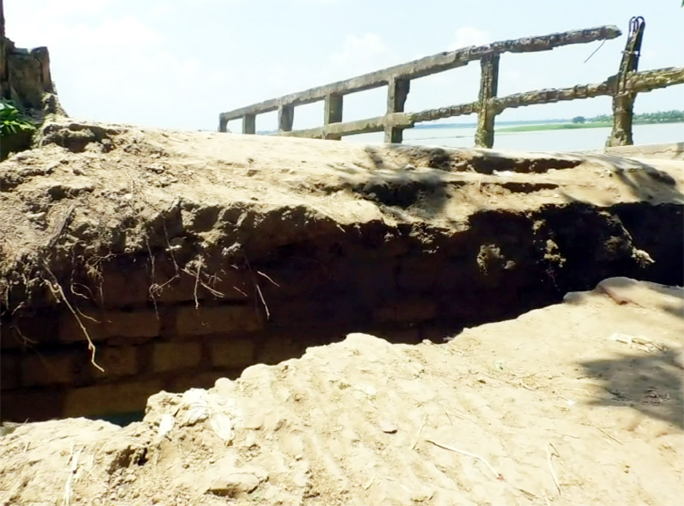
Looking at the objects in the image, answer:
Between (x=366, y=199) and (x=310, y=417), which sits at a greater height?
(x=366, y=199)

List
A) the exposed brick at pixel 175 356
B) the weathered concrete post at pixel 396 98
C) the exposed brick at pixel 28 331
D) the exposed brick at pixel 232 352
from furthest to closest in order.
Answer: the weathered concrete post at pixel 396 98 < the exposed brick at pixel 232 352 < the exposed brick at pixel 175 356 < the exposed brick at pixel 28 331

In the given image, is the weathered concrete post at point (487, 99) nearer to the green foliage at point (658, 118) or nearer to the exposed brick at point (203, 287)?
the green foliage at point (658, 118)

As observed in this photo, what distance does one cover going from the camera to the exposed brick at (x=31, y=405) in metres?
3.21

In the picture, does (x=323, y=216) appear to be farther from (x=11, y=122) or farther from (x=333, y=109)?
(x=333, y=109)

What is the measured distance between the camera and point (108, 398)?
345 centimetres

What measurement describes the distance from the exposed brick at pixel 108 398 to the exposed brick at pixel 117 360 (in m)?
0.07

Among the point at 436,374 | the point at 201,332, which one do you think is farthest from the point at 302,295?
the point at 436,374

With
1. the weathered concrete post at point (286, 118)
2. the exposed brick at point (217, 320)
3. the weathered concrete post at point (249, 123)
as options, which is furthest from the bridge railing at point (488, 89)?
the exposed brick at point (217, 320)

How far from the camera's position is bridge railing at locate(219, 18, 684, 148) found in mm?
Answer: 6496

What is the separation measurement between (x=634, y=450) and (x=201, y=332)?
2250 mm

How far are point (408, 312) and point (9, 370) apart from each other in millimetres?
2267

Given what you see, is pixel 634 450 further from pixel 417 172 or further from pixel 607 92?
pixel 607 92

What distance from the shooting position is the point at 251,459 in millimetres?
1977

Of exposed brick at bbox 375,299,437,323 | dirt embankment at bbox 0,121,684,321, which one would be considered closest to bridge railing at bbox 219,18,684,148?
dirt embankment at bbox 0,121,684,321
